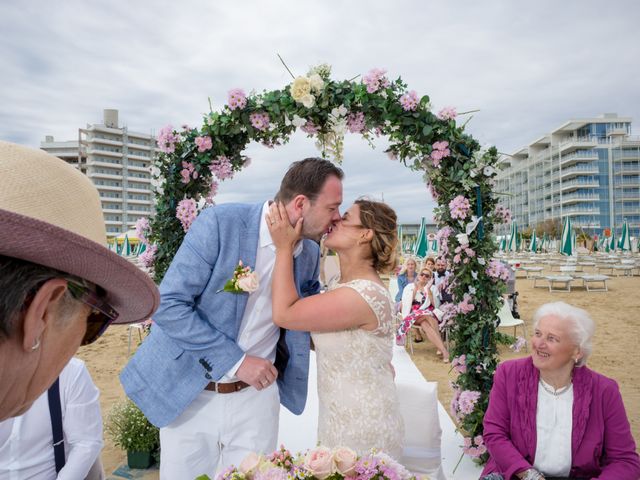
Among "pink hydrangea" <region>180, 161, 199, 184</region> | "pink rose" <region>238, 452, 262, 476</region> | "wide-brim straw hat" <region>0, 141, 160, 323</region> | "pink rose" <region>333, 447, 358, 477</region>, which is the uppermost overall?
"pink hydrangea" <region>180, 161, 199, 184</region>

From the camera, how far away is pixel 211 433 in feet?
9.04

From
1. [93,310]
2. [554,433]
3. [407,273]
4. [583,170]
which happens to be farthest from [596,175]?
[93,310]

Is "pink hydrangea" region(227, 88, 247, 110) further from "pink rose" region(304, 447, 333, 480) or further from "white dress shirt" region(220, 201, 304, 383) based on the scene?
"pink rose" region(304, 447, 333, 480)

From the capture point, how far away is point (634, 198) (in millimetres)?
89938

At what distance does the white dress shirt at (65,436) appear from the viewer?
7.76ft

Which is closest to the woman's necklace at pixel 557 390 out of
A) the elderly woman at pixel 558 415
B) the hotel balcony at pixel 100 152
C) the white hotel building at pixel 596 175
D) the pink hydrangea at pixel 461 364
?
the elderly woman at pixel 558 415

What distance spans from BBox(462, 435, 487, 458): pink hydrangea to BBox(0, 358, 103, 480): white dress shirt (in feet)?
11.4

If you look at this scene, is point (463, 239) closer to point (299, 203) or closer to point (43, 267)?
point (299, 203)

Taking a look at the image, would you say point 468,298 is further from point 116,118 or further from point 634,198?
point 116,118

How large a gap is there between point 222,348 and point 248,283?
41 cm

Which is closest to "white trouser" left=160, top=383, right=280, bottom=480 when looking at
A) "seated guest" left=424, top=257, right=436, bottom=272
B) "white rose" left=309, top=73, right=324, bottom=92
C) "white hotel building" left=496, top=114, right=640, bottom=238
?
"white rose" left=309, top=73, right=324, bottom=92

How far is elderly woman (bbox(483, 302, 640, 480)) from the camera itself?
299cm

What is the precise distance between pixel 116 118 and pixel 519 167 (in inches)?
3712

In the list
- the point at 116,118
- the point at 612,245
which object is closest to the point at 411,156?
the point at 612,245
